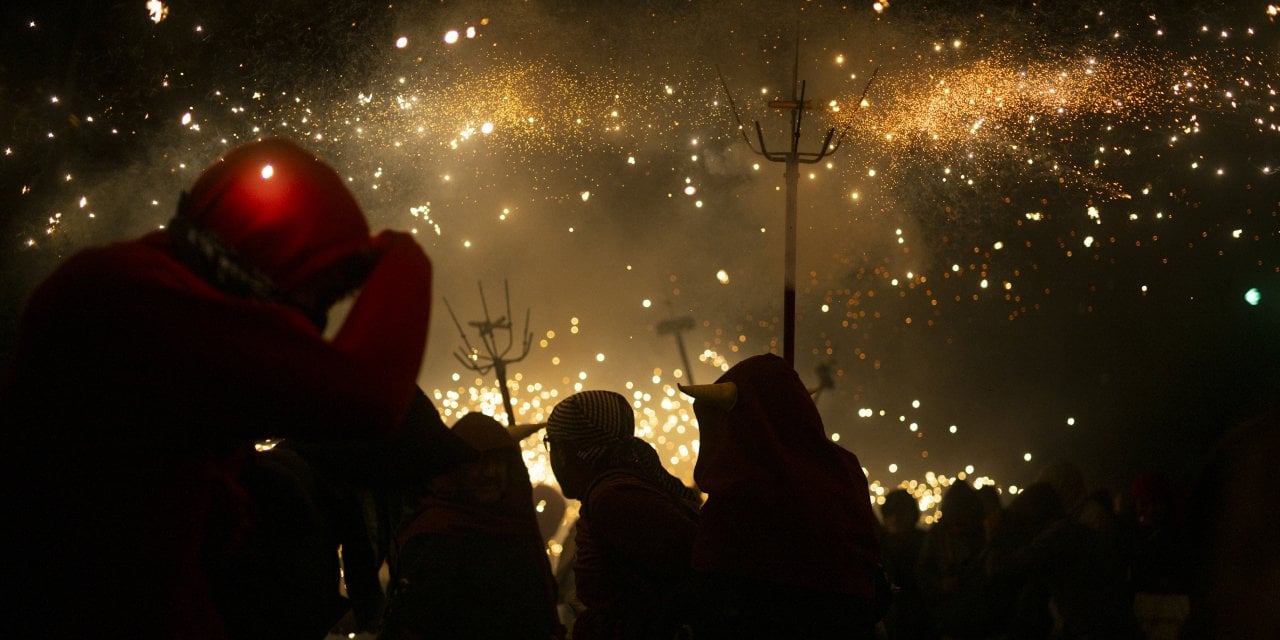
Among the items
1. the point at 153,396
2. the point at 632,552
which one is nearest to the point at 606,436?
the point at 632,552

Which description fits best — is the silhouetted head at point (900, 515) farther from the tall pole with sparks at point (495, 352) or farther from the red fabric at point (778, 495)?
the red fabric at point (778, 495)

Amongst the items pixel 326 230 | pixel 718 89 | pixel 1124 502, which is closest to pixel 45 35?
pixel 326 230

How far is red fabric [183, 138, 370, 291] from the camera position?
1.34 metres

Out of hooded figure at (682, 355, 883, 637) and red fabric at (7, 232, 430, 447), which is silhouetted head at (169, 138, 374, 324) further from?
hooded figure at (682, 355, 883, 637)


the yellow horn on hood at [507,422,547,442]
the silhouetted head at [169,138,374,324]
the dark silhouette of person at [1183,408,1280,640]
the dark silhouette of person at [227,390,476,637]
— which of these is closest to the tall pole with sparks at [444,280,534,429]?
the yellow horn on hood at [507,422,547,442]

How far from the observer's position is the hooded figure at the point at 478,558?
9.94 ft

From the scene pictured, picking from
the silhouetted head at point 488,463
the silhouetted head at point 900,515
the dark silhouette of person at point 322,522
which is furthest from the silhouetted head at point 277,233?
the silhouetted head at point 900,515

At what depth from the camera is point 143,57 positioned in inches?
220

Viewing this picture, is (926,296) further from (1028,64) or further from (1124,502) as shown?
(1124,502)

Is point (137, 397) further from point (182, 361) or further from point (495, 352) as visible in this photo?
point (495, 352)

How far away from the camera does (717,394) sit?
8.36 feet

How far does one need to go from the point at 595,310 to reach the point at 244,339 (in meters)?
11.2

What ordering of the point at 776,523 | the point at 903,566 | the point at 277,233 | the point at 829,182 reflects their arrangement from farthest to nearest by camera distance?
1. the point at 829,182
2. the point at 903,566
3. the point at 776,523
4. the point at 277,233

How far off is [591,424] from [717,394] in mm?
747
